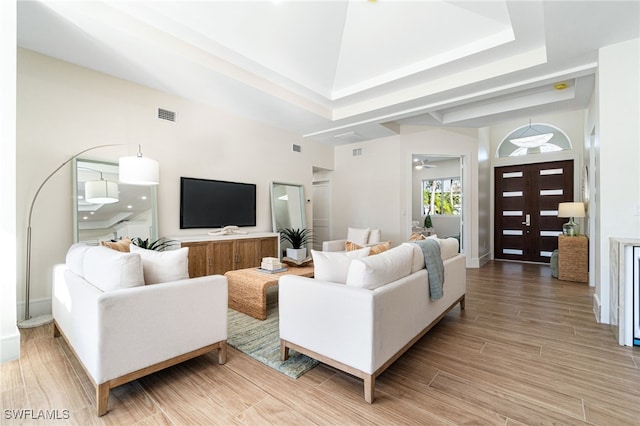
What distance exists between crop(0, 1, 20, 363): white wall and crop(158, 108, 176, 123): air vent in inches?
74.0

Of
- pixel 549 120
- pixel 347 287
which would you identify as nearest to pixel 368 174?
pixel 549 120

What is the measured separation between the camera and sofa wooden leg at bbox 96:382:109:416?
64.3 inches

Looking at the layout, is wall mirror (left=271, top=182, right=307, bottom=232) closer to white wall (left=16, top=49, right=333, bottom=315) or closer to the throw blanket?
white wall (left=16, top=49, right=333, bottom=315)

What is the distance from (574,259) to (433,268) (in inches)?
165

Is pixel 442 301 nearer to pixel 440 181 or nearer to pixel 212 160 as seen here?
pixel 212 160

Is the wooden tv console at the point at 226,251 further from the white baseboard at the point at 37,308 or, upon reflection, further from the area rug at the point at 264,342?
the white baseboard at the point at 37,308

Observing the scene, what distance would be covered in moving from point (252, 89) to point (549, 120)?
6654mm

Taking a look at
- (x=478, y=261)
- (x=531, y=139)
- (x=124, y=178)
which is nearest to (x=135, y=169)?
(x=124, y=178)

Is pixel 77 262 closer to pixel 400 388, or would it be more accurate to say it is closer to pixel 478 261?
pixel 400 388

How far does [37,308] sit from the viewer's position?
3.20m

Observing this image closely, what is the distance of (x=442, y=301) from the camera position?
2840 millimetres

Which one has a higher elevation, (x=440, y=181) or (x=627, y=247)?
(x=440, y=181)

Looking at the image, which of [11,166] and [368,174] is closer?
[11,166]

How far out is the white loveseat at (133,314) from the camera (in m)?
1.66
